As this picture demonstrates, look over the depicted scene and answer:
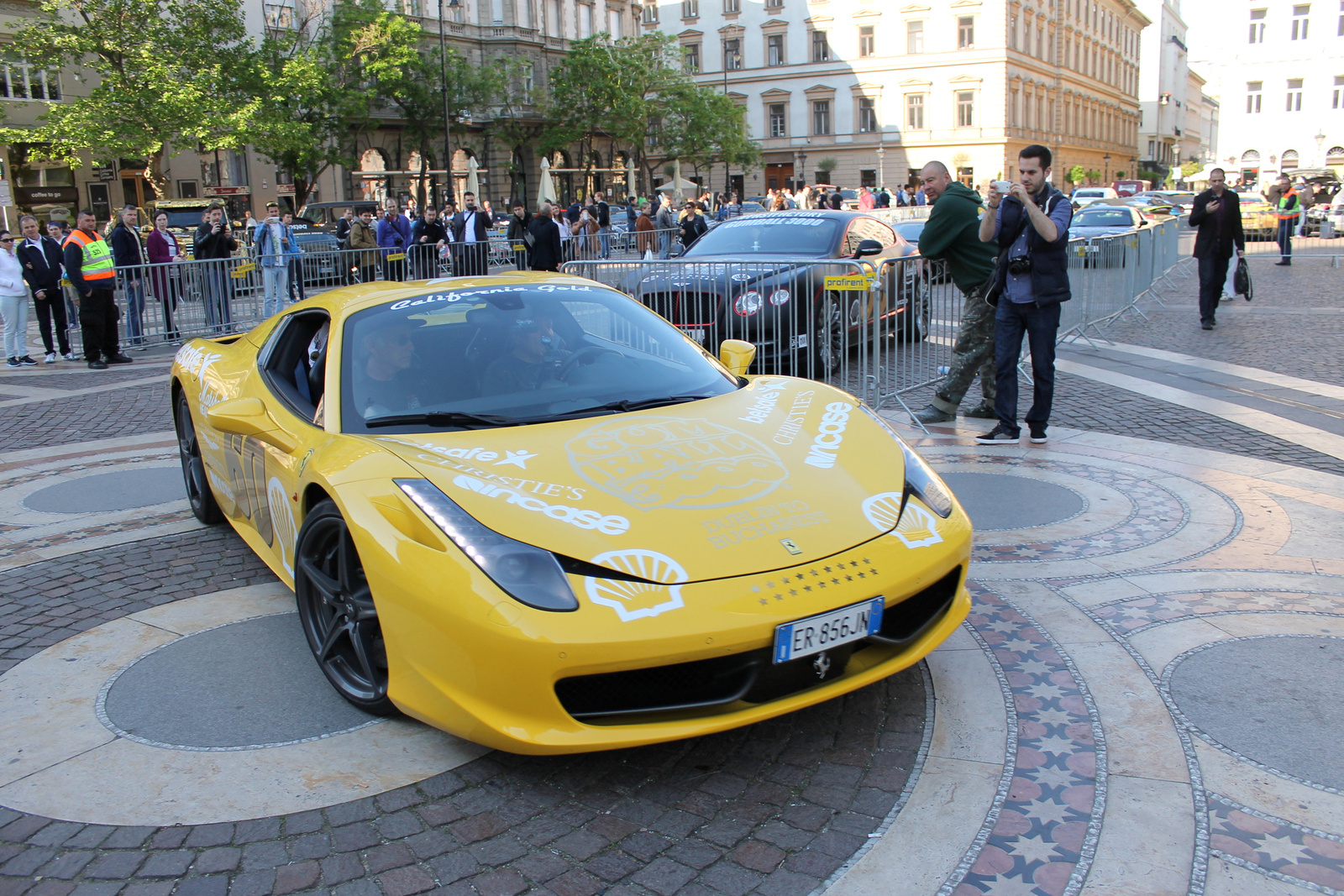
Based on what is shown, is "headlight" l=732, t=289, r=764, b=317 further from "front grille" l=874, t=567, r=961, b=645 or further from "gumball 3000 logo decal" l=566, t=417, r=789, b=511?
"front grille" l=874, t=567, r=961, b=645

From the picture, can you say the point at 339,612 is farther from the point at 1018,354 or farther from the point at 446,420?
the point at 1018,354

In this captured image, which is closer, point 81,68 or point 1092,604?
point 1092,604

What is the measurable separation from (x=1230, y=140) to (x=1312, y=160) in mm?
5566

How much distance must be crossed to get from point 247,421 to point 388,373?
0.57 meters

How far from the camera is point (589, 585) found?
8.98 ft

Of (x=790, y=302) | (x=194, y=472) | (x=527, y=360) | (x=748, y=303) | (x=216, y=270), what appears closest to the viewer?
(x=527, y=360)

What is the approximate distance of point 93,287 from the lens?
39.8 ft

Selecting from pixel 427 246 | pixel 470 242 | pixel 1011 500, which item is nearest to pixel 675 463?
pixel 1011 500

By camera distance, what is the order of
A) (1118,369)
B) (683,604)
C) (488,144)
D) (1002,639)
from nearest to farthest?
(683,604) → (1002,639) → (1118,369) → (488,144)

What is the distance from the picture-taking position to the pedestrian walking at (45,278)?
12523 mm

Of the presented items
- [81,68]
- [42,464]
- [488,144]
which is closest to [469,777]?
[42,464]

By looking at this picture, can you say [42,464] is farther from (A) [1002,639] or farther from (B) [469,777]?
(A) [1002,639]

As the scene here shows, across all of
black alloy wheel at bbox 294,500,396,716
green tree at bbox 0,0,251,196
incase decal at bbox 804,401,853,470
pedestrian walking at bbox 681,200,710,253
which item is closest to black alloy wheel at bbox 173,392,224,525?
black alloy wheel at bbox 294,500,396,716

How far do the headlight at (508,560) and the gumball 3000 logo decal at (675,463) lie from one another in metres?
0.36
